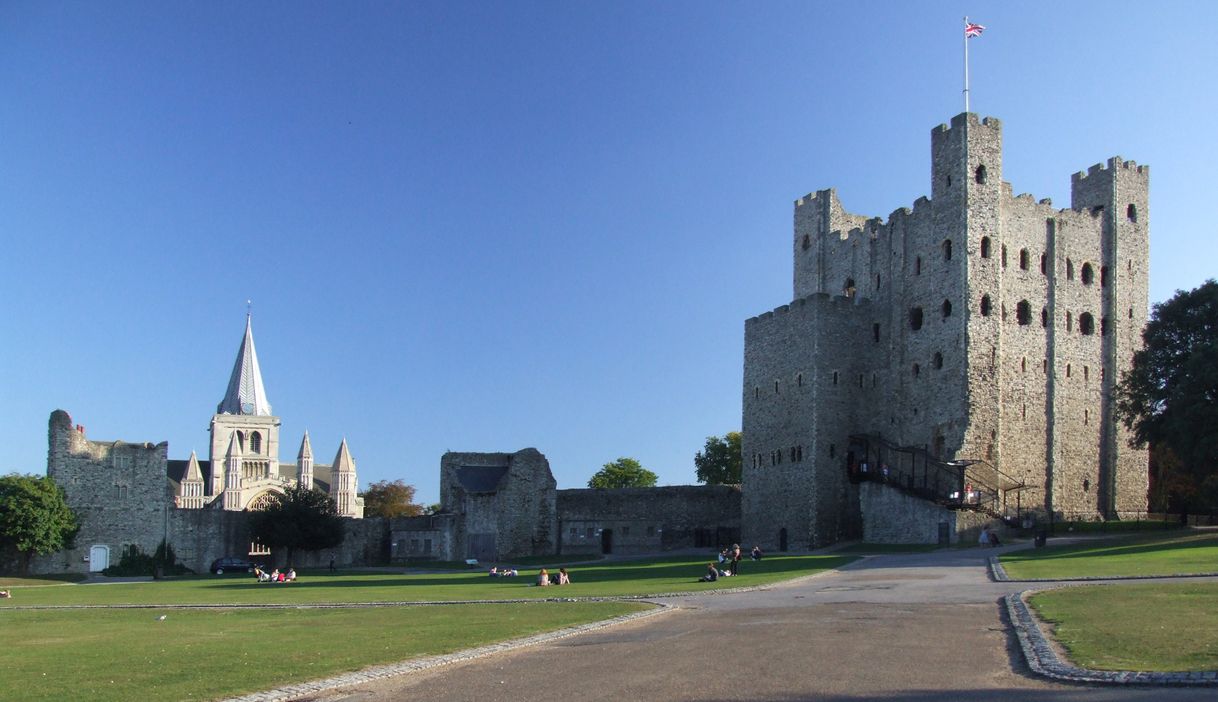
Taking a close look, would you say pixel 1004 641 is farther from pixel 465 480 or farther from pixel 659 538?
pixel 465 480

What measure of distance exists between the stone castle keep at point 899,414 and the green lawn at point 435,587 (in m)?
11.4

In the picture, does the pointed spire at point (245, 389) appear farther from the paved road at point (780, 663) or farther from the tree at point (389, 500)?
the paved road at point (780, 663)

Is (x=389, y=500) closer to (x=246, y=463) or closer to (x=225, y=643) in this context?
(x=246, y=463)

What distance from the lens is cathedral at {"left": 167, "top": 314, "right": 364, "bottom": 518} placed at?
12925 cm

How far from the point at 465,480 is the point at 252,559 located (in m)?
13.3

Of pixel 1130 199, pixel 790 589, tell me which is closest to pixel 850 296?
pixel 1130 199

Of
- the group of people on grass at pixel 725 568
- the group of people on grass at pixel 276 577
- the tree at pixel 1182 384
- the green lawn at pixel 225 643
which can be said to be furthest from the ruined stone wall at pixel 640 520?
the green lawn at pixel 225 643

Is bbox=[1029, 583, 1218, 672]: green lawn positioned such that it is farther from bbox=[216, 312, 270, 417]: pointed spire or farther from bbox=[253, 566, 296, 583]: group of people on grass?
bbox=[216, 312, 270, 417]: pointed spire

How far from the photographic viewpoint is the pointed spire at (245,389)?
14112 centimetres

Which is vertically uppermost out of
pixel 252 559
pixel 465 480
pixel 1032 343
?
pixel 1032 343

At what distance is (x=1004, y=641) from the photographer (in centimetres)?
1777

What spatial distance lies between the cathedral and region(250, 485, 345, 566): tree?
194 feet

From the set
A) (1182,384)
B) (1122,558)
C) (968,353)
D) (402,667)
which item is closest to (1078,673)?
(402,667)

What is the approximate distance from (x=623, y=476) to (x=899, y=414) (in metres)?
51.0
